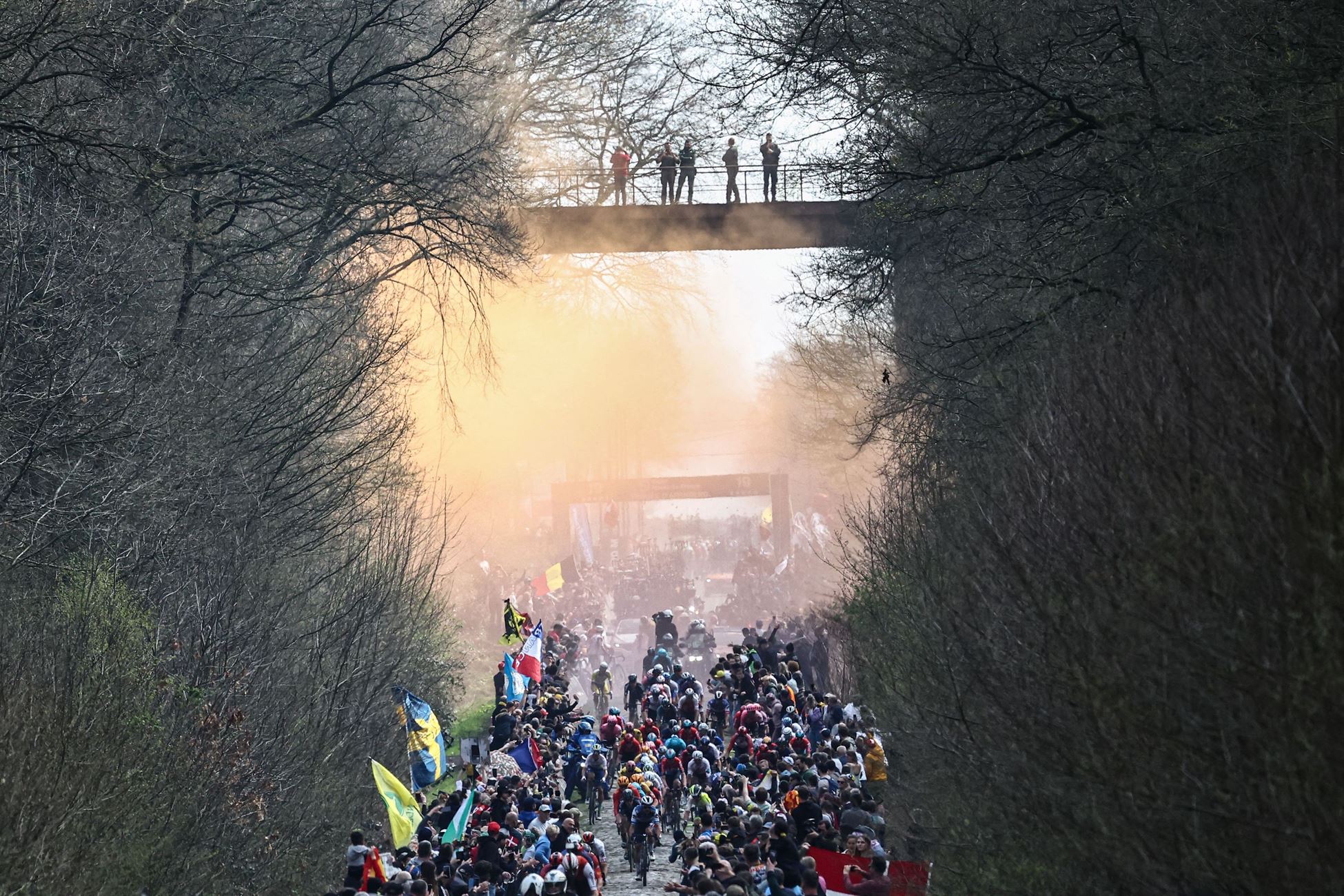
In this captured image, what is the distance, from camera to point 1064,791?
11.4 meters

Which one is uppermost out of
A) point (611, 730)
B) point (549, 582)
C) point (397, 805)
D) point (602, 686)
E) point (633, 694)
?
point (397, 805)

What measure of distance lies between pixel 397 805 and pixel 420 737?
5936mm

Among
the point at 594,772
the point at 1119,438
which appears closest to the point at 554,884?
the point at 1119,438

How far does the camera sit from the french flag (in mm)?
33156

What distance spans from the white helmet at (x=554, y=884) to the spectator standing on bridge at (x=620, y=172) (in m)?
17.9

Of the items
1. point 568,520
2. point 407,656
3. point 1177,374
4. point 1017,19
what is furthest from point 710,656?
point 1177,374

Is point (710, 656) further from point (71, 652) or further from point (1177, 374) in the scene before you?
point (1177, 374)

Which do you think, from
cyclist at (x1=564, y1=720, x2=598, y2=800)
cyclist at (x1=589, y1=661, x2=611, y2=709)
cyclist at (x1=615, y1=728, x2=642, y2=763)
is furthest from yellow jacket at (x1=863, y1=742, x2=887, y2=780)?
cyclist at (x1=589, y1=661, x2=611, y2=709)

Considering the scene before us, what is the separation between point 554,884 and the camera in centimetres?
1872

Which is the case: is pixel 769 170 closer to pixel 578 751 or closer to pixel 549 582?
pixel 578 751

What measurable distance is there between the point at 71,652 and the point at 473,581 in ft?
176

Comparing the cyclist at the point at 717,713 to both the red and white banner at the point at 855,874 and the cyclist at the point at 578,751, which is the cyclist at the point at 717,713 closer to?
the cyclist at the point at 578,751

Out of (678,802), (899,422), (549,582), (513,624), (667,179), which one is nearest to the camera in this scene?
(678,802)

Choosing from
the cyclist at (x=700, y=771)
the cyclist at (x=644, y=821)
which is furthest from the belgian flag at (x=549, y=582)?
the cyclist at (x=644, y=821)
